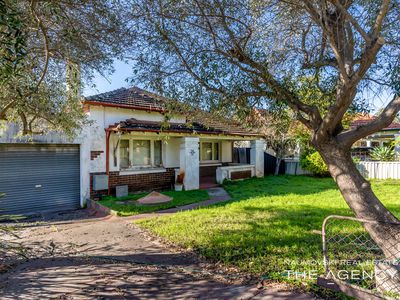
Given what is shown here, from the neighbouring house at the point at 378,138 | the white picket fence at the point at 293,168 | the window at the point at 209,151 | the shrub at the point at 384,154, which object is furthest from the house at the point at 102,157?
the neighbouring house at the point at 378,138

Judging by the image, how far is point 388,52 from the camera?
623cm

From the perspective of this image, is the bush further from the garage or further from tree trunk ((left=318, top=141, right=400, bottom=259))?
the garage

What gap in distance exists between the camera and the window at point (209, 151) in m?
19.5

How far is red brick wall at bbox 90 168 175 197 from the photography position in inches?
526

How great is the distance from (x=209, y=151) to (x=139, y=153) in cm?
638

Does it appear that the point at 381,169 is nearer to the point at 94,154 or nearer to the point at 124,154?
the point at 124,154

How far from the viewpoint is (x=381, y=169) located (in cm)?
1861

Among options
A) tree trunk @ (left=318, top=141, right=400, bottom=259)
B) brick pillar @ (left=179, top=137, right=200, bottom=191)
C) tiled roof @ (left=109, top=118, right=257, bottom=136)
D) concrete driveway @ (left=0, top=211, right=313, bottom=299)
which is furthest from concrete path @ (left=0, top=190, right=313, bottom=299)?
brick pillar @ (left=179, top=137, right=200, bottom=191)

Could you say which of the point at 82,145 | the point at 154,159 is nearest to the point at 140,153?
the point at 154,159

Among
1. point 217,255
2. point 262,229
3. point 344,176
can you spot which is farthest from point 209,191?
point 344,176

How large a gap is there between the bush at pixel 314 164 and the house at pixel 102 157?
21.2ft

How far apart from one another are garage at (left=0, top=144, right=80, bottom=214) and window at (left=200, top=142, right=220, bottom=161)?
887 centimetres

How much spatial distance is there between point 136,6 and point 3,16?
3427 millimetres

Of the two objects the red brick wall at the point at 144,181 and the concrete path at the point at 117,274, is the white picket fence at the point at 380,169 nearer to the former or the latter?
the red brick wall at the point at 144,181
